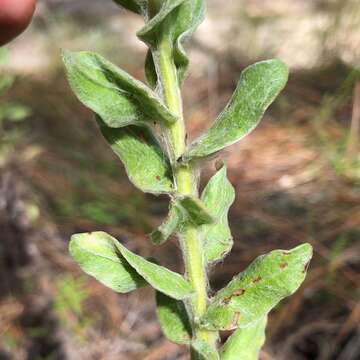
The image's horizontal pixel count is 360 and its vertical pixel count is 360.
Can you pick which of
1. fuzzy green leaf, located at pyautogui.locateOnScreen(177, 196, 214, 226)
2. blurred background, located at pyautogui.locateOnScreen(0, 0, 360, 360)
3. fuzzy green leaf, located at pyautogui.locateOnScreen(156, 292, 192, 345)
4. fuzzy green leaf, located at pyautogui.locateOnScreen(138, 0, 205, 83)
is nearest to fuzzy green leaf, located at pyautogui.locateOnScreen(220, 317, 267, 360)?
fuzzy green leaf, located at pyautogui.locateOnScreen(156, 292, 192, 345)

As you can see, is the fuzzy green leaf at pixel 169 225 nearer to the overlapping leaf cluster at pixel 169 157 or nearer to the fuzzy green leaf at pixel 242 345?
the overlapping leaf cluster at pixel 169 157

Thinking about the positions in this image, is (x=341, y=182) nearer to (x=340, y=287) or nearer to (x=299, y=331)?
(x=340, y=287)

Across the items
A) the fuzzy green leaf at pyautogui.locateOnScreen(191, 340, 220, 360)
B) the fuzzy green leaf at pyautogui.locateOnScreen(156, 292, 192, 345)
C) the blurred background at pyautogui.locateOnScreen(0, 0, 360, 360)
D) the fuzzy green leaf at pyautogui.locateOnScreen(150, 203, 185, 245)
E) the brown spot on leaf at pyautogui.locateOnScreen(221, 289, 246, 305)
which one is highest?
the fuzzy green leaf at pyautogui.locateOnScreen(150, 203, 185, 245)

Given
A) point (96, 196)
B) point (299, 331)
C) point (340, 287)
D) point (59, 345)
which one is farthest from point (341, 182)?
point (59, 345)

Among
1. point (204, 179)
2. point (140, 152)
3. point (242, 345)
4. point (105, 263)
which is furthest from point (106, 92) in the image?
point (204, 179)

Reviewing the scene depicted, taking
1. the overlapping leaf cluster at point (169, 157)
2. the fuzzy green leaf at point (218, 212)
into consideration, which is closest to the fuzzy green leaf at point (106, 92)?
the overlapping leaf cluster at point (169, 157)

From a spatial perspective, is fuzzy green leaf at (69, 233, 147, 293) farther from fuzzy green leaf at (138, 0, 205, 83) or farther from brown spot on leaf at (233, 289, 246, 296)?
fuzzy green leaf at (138, 0, 205, 83)
